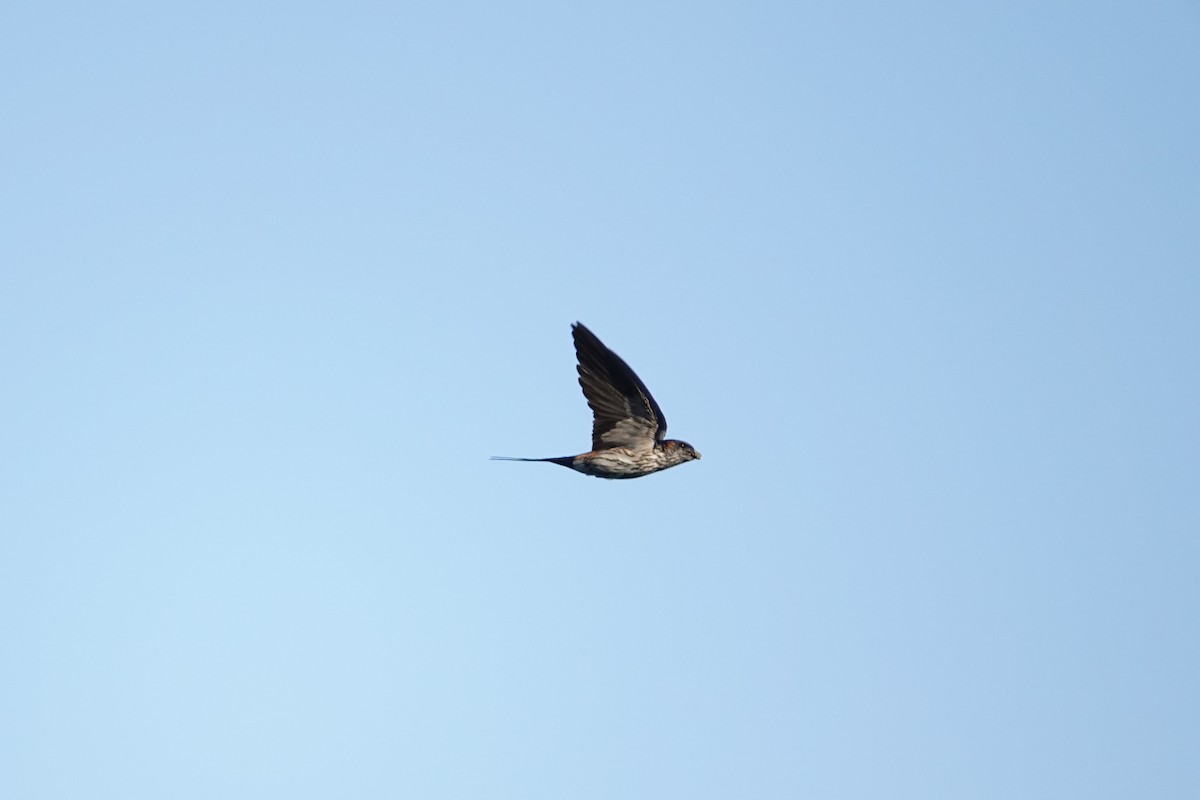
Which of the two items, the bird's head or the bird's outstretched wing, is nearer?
the bird's outstretched wing

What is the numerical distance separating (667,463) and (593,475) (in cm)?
150

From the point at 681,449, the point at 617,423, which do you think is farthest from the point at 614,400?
the point at 681,449

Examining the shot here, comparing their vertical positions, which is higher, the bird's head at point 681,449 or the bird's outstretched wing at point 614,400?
the bird's outstretched wing at point 614,400

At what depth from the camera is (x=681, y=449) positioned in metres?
41.8

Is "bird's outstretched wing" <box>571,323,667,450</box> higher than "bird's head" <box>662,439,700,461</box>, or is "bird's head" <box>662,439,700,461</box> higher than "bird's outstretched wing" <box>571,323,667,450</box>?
"bird's outstretched wing" <box>571,323,667,450</box>

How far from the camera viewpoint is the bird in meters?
40.4

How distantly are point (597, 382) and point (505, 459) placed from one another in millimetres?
2746

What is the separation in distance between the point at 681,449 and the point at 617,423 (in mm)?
1565

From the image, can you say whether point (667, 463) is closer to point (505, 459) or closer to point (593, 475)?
point (593, 475)

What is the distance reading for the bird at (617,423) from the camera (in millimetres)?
40375

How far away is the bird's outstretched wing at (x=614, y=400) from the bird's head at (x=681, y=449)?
1.06 feet

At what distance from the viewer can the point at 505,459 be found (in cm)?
3919

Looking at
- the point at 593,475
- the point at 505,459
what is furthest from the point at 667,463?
the point at 505,459

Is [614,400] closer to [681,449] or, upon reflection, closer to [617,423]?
[617,423]
